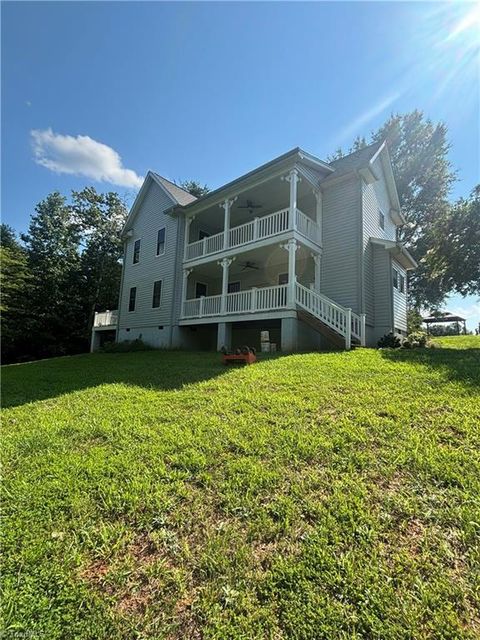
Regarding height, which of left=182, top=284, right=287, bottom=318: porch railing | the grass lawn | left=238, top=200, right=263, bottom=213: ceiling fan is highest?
left=238, top=200, right=263, bottom=213: ceiling fan

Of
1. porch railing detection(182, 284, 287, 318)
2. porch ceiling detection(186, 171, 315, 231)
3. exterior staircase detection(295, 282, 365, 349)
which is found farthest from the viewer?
porch ceiling detection(186, 171, 315, 231)

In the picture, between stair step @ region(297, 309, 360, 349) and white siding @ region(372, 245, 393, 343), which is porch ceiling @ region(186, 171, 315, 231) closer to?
white siding @ region(372, 245, 393, 343)

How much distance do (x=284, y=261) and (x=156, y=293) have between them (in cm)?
731

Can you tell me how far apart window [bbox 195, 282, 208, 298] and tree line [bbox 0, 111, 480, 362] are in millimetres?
11777

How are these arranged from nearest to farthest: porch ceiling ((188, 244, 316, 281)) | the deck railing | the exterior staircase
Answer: the exterior staircase
the deck railing
porch ceiling ((188, 244, 316, 281))

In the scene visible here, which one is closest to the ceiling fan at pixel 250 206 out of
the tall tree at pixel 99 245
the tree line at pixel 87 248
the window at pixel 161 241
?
the window at pixel 161 241

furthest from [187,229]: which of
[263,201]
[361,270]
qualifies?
[361,270]

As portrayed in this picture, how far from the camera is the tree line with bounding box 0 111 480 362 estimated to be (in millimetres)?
24922

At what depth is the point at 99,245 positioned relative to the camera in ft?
101

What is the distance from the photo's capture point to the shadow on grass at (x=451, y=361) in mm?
5781

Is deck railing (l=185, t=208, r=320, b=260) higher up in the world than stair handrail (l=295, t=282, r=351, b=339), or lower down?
higher up

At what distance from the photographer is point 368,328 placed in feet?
39.4

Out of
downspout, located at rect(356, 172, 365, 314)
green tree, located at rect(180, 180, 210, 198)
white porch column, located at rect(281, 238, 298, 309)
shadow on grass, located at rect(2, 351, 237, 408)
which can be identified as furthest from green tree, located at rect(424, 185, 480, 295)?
green tree, located at rect(180, 180, 210, 198)

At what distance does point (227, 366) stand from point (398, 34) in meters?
10.3
